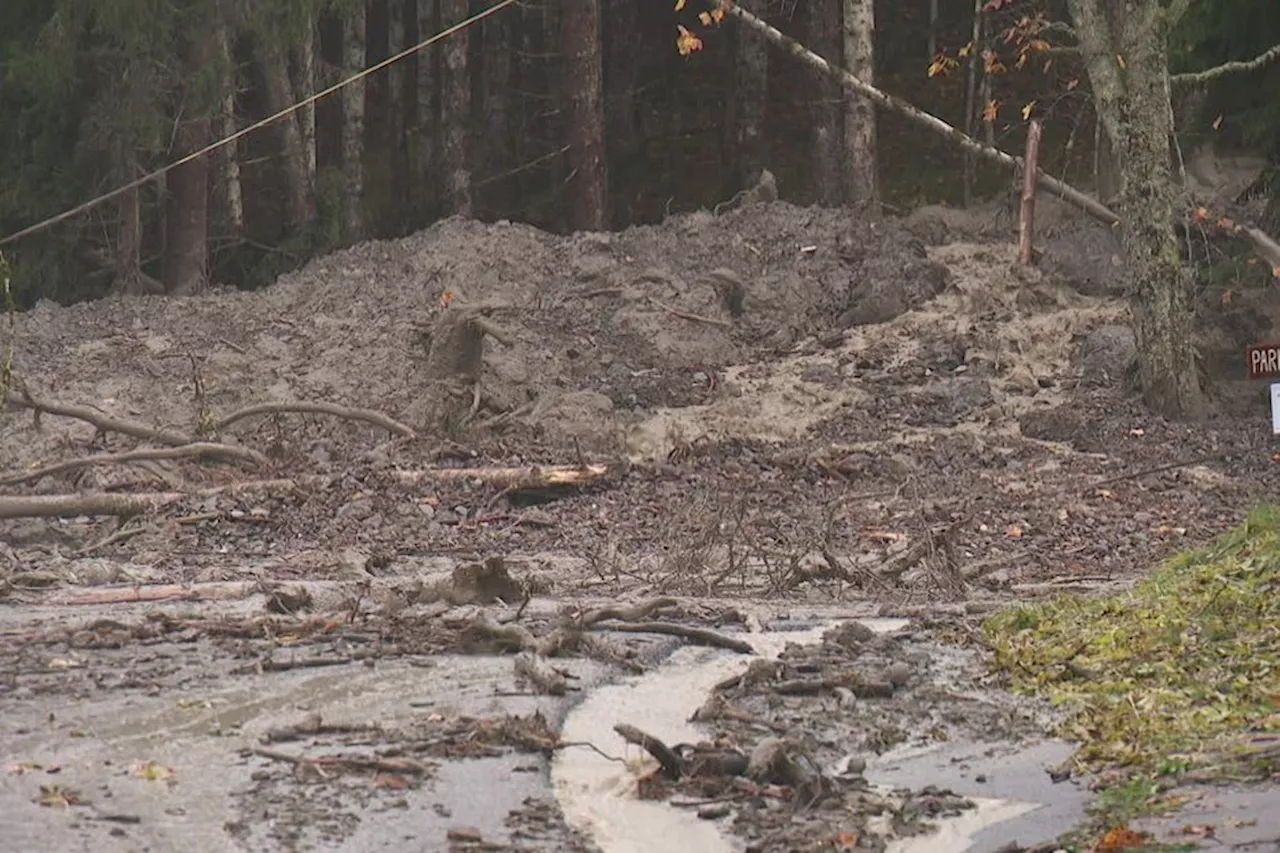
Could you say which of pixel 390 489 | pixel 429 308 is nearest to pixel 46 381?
pixel 429 308

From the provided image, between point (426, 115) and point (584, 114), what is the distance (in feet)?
17.0

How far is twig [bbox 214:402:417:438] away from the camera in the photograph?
60.0 feet

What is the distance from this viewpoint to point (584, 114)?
2820 centimetres

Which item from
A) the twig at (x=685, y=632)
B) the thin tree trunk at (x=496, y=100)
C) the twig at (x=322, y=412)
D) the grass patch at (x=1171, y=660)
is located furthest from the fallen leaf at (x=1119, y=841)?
the thin tree trunk at (x=496, y=100)

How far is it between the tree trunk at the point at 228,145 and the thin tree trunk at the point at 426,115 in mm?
2544

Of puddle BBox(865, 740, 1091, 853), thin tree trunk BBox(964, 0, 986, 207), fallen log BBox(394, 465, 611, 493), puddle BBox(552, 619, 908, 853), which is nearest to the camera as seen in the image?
puddle BBox(865, 740, 1091, 853)

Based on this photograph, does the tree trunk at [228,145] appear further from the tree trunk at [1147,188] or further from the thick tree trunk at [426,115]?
the tree trunk at [1147,188]

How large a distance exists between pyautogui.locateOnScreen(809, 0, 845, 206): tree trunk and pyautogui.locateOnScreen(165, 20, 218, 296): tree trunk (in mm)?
7689

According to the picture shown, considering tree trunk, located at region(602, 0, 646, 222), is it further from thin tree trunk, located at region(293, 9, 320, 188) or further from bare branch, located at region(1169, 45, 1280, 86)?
bare branch, located at region(1169, 45, 1280, 86)

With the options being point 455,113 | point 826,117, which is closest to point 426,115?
point 455,113

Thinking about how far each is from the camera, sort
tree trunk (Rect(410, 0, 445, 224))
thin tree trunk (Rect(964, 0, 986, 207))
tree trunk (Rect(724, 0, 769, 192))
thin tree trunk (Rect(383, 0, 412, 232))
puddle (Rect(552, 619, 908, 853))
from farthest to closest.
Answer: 1. thin tree trunk (Rect(383, 0, 412, 232))
2. tree trunk (Rect(410, 0, 445, 224))
3. tree trunk (Rect(724, 0, 769, 192))
4. thin tree trunk (Rect(964, 0, 986, 207))
5. puddle (Rect(552, 619, 908, 853))

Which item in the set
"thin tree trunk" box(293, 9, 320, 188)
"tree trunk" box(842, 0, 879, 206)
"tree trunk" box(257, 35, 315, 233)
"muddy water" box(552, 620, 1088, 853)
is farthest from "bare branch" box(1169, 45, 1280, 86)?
"thin tree trunk" box(293, 9, 320, 188)

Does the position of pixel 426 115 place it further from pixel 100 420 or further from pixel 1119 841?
pixel 1119 841

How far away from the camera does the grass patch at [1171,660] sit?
8.18 meters
